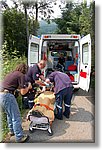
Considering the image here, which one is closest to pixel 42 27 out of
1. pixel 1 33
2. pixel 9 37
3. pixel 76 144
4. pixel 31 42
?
pixel 31 42

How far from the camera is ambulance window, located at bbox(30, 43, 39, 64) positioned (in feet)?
17.8

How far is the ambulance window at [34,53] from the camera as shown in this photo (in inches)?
214

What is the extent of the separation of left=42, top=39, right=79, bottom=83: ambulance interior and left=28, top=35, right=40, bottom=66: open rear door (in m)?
0.30

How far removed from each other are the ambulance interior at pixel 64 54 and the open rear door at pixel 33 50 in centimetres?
30

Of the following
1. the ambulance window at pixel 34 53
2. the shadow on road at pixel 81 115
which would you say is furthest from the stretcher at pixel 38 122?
the ambulance window at pixel 34 53

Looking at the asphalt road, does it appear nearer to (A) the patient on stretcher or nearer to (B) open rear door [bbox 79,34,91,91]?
(A) the patient on stretcher

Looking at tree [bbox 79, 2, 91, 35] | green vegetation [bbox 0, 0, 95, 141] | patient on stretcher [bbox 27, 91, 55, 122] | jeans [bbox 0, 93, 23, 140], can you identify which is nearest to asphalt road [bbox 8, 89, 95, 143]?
jeans [bbox 0, 93, 23, 140]

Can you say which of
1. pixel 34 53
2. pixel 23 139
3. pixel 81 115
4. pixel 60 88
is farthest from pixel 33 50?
pixel 23 139

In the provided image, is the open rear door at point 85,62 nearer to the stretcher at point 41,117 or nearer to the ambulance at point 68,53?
the ambulance at point 68,53

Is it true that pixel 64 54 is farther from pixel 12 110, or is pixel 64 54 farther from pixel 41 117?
pixel 12 110

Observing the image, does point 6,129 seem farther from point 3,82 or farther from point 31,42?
point 31,42

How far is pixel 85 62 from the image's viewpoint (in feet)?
17.8

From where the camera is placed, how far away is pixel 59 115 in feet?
14.8

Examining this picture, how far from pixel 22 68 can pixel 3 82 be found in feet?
0.99
